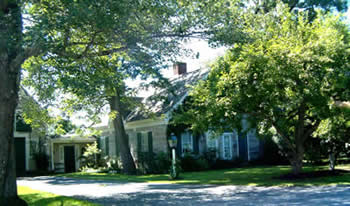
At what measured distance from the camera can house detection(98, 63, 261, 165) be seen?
2428cm

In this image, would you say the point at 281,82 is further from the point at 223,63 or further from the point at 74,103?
the point at 74,103

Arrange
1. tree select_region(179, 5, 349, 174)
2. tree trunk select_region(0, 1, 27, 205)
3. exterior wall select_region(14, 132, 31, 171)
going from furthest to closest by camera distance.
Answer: exterior wall select_region(14, 132, 31, 171) → tree select_region(179, 5, 349, 174) → tree trunk select_region(0, 1, 27, 205)

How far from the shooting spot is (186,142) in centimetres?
2552

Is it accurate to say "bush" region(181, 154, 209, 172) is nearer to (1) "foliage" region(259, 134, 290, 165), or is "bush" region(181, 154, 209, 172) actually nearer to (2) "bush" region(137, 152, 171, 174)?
(2) "bush" region(137, 152, 171, 174)

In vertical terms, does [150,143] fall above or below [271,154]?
above

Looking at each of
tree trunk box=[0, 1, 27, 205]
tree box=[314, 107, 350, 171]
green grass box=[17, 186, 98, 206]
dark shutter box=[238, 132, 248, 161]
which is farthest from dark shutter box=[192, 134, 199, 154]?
tree trunk box=[0, 1, 27, 205]

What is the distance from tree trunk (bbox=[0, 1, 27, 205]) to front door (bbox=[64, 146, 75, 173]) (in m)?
20.5

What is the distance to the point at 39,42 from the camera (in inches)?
Result: 411

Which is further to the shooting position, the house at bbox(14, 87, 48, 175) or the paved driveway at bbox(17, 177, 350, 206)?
the house at bbox(14, 87, 48, 175)

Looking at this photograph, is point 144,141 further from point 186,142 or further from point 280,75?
point 280,75

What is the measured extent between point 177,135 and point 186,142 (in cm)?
94

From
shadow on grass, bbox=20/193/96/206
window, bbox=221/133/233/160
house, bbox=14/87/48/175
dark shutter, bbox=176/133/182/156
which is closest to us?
shadow on grass, bbox=20/193/96/206

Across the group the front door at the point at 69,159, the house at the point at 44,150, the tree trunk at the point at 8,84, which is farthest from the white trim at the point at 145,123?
the tree trunk at the point at 8,84

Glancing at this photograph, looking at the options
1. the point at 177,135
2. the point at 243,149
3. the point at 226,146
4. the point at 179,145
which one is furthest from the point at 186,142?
the point at 243,149
